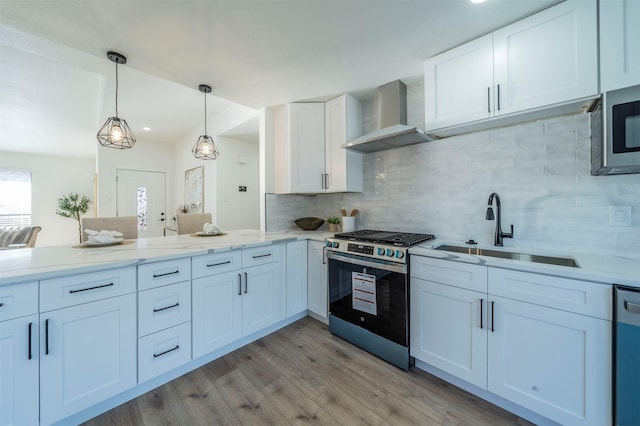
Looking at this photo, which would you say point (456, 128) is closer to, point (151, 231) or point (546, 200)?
point (546, 200)

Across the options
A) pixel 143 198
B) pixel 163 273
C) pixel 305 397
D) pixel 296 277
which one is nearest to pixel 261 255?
pixel 296 277

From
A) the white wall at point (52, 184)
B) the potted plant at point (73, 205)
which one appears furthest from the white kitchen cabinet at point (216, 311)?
the white wall at point (52, 184)

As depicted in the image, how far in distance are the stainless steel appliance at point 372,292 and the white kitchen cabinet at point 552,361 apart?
21.7 inches

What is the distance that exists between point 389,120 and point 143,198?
5834 mm

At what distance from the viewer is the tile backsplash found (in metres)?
1.53

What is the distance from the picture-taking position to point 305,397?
156 cm

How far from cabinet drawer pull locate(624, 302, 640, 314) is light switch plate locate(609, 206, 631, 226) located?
2.36 ft

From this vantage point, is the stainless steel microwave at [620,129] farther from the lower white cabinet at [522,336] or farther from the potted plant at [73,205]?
the potted plant at [73,205]

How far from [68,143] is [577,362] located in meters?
8.28

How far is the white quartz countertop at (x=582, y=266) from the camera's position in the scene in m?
1.10

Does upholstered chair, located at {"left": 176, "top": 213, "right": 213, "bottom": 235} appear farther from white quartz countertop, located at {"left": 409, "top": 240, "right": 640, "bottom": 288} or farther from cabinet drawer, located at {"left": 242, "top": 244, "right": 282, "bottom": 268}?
white quartz countertop, located at {"left": 409, "top": 240, "right": 640, "bottom": 288}

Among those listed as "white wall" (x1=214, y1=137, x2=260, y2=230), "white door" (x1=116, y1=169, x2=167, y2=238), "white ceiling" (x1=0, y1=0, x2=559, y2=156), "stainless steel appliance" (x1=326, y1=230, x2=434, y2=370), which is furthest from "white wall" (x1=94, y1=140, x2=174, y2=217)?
"stainless steel appliance" (x1=326, y1=230, x2=434, y2=370)

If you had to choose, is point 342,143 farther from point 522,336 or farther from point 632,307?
point 632,307

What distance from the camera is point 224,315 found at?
6.31 ft
